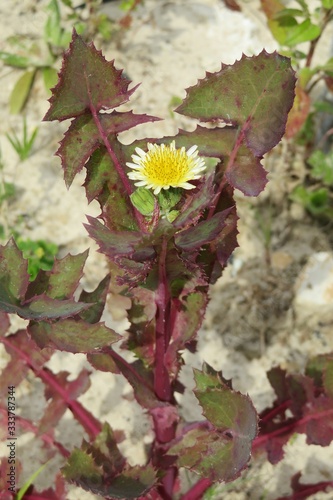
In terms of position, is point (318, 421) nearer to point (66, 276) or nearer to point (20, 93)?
point (66, 276)

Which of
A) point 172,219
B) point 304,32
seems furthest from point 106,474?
point 304,32

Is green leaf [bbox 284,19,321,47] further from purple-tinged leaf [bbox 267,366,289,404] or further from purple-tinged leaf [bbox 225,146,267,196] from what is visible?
purple-tinged leaf [bbox 267,366,289,404]

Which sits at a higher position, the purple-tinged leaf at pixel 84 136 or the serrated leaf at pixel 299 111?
the purple-tinged leaf at pixel 84 136

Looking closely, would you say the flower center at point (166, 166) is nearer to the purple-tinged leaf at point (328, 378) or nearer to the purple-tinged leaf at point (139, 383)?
the purple-tinged leaf at point (139, 383)

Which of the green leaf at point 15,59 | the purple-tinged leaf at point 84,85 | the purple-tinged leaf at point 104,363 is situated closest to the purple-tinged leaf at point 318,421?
the purple-tinged leaf at point 104,363

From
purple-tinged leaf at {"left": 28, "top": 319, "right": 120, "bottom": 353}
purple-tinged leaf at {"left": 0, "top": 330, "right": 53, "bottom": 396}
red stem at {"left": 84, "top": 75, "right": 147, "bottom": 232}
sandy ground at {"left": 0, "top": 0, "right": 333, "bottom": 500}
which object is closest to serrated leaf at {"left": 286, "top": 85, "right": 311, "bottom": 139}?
sandy ground at {"left": 0, "top": 0, "right": 333, "bottom": 500}
